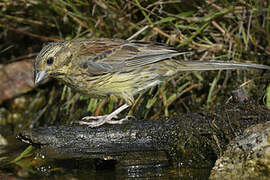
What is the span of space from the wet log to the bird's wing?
0.78 metres

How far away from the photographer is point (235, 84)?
5.49m

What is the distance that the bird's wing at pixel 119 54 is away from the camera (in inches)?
179

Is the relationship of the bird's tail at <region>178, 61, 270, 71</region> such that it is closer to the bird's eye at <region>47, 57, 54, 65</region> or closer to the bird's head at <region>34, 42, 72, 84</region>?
the bird's head at <region>34, 42, 72, 84</region>

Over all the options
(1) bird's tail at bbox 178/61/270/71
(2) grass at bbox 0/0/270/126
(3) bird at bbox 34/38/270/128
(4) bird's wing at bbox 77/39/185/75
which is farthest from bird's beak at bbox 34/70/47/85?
(1) bird's tail at bbox 178/61/270/71

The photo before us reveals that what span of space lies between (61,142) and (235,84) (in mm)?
2511

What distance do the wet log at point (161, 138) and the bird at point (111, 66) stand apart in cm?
28

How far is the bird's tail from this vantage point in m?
4.35

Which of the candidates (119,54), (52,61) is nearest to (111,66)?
(119,54)

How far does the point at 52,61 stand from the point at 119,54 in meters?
0.74

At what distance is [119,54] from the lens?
186 inches

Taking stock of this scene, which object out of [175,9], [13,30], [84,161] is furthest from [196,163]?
[13,30]

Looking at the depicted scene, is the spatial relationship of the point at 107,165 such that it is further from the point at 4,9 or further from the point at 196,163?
the point at 4,9

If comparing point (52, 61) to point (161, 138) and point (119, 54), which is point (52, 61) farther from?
point (161, 138)

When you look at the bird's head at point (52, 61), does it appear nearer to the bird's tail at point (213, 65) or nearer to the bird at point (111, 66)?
the bird at point (111, 66)
